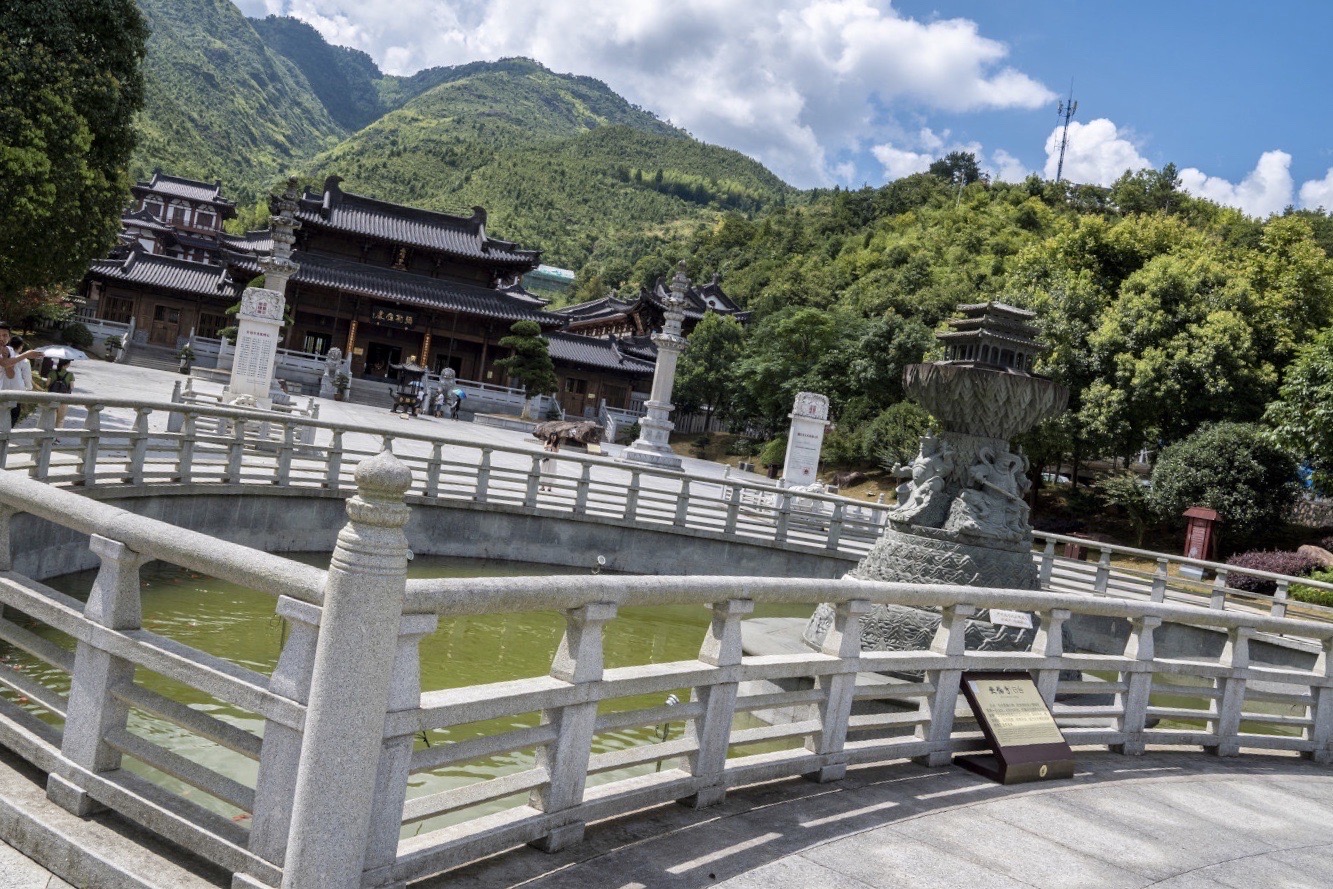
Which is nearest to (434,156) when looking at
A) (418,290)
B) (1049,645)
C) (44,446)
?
(418,290)

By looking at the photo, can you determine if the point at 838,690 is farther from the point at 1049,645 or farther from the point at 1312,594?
the point at 1312,594

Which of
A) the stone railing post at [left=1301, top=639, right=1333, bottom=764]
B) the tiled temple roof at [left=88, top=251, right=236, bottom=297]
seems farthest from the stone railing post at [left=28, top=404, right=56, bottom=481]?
the tiled temple roof at [left=88, top=251, right=236, bottom=297]

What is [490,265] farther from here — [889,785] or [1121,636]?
[889,785]

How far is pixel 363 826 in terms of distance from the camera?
137 inches

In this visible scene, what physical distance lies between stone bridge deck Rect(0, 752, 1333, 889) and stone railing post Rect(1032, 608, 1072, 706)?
0.63 m

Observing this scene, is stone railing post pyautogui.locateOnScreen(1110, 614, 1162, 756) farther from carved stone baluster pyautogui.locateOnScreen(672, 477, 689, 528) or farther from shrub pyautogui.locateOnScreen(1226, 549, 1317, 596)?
shrub pyautogui.locateOnScreen(1226, 549, 1317, 596)

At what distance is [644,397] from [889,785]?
2263 inches

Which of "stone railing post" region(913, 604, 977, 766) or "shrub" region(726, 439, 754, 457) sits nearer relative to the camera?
"stone railing post" region(913, 604, 977, 766)

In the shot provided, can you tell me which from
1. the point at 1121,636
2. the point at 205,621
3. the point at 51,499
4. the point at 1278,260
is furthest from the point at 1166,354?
the point at 51,499

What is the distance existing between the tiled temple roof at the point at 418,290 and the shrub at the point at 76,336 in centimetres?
1013

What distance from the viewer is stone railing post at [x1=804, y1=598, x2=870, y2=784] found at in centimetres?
598

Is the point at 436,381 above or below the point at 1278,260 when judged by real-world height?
below

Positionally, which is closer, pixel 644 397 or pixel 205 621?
pixel 205 621

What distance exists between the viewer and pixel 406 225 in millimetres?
59062
